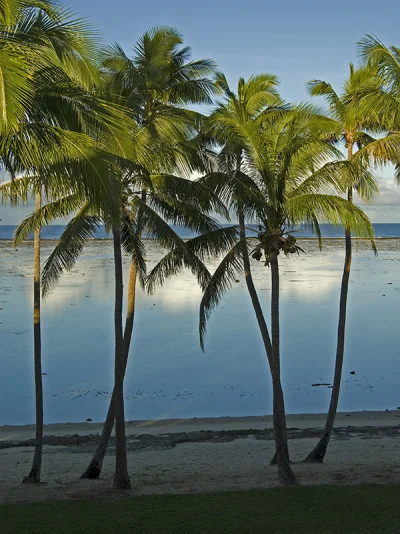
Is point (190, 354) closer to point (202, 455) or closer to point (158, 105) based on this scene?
point (202, 455)

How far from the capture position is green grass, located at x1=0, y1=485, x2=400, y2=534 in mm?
10078

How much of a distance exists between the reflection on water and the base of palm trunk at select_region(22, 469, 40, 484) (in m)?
6.13

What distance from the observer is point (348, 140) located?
49.5 ft

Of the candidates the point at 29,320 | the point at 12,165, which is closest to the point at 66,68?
the point at 12,165

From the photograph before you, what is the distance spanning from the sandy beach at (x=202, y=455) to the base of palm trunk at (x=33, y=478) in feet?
0.54

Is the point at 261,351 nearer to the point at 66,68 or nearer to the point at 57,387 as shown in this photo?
the point at 57,387

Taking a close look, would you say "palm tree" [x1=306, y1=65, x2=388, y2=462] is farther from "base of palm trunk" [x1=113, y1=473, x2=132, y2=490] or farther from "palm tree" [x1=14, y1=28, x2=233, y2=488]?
"base of palm trunk" [x1=113, y1=473, x2=132, y2=490]

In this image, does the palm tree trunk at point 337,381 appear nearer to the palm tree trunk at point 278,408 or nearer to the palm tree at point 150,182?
the palm tree trunk at point 278,408

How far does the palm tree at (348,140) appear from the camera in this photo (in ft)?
46.4

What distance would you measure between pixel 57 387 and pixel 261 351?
370 inches

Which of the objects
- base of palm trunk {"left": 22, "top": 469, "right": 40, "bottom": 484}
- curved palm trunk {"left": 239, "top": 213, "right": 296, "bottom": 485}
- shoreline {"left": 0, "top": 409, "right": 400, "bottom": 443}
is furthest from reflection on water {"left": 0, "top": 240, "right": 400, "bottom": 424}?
curved palm trunk {"left": 239, "top": 213, "right": 296, "bottom": 485}

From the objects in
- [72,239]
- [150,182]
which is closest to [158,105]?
[150,182]

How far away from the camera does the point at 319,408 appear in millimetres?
21141

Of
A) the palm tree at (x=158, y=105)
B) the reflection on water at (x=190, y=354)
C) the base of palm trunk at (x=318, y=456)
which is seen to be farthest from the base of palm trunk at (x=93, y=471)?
the reflection on water at (x=190, y=354)
